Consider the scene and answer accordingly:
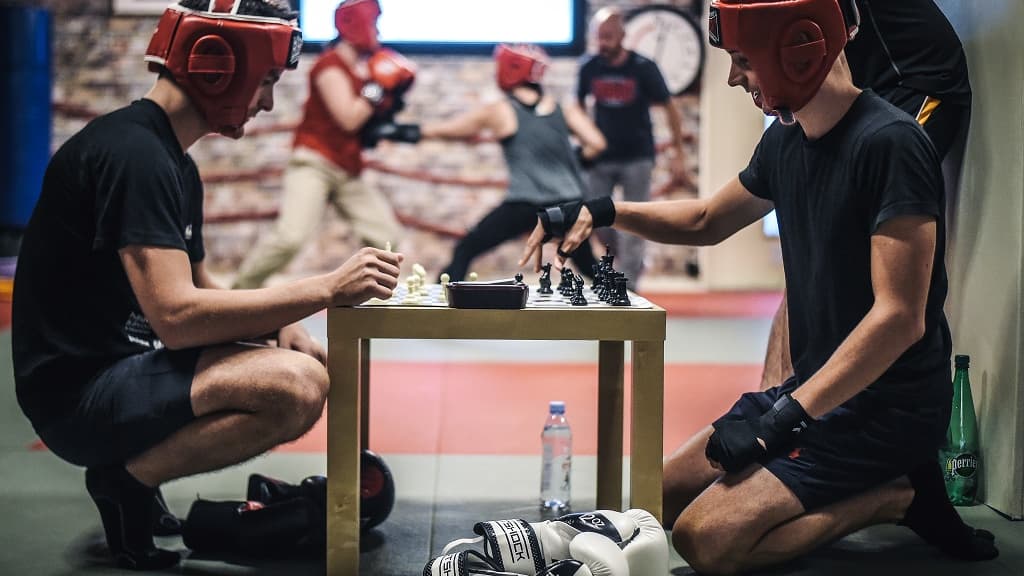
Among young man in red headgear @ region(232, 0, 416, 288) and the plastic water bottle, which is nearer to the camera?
the plastic water bottle

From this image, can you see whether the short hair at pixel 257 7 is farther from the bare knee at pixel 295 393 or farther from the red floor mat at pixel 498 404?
the red floor mat at pixel 498 404

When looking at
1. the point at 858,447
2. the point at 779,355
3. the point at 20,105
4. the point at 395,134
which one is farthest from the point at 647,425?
the point at 20,105

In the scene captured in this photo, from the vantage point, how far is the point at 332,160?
6855mm

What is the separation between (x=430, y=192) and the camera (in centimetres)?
987

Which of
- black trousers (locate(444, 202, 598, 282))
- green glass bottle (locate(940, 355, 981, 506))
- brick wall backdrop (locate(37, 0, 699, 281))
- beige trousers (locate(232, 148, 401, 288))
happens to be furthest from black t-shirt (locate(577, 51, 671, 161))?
green glass bottle (locate(940, 355, 981, 506))

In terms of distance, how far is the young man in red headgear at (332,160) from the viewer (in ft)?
22.2

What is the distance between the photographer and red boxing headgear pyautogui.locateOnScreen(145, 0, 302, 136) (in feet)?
9.12

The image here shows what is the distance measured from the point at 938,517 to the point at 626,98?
616 centimetres

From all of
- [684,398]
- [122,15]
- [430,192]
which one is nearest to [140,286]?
[684,398]

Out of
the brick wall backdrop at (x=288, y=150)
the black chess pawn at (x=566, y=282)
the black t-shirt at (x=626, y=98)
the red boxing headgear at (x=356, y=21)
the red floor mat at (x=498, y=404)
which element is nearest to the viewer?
the black chess pawn at (x=566, y=282)

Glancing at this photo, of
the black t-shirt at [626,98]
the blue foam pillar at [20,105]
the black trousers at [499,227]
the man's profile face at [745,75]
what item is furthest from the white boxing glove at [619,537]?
the blue foam pillar at [20,105]

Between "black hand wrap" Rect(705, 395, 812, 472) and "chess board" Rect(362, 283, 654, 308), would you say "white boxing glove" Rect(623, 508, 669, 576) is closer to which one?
"black hand wrap" Rect(705, 395, 812, 472)

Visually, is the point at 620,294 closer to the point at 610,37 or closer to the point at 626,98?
the point at 610,37

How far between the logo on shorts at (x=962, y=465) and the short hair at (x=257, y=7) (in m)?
2.29
